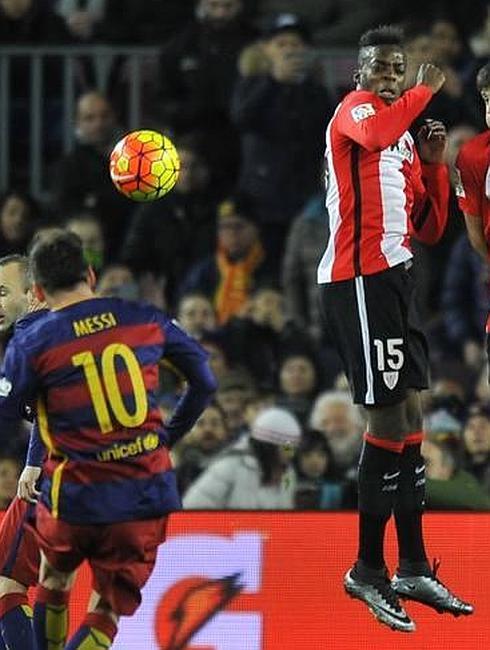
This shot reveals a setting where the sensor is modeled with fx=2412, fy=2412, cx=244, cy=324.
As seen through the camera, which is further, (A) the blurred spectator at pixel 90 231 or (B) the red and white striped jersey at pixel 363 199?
(A) the blurred spectator at pixel 90 231

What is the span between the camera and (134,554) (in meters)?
8.53

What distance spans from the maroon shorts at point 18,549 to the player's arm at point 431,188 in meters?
1.91

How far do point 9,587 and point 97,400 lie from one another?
55.3 inches

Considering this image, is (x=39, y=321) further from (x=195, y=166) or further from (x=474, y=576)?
(x=195, y=166)

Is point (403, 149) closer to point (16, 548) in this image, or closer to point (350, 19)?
point (16, 548)

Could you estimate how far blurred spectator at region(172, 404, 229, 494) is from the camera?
1266 cm

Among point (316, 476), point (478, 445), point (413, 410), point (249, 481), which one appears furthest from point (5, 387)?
point (478, 445)

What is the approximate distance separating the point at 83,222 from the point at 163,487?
6132 mm

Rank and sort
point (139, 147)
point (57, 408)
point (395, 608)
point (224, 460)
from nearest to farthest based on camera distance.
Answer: point (57, 408), point (395, 608), point (139, 147), point (224, 460)

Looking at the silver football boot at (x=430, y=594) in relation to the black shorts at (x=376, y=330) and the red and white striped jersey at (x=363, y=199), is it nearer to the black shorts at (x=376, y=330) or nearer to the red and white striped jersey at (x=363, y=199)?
the black shorts at (x=376, y=330)

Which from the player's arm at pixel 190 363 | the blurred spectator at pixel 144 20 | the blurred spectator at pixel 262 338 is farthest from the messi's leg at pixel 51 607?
the blurred spectator at pixel 144 20

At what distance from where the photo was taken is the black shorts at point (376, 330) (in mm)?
9188

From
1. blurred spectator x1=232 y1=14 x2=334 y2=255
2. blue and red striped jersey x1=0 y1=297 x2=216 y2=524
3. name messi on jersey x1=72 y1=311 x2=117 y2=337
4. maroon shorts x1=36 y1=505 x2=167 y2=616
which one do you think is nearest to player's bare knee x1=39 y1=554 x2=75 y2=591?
maroon shorts x1=36 y1=505 x2=167 y2=616

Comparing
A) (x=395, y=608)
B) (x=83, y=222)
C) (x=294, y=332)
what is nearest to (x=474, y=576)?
(x=395, y=608)
